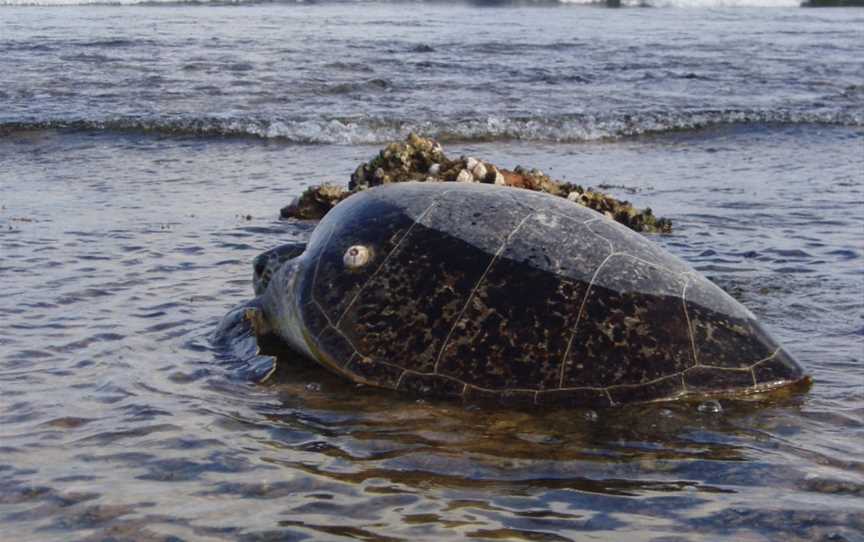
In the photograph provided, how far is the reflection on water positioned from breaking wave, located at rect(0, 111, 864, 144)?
5.12 metres

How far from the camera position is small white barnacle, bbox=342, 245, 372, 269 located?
420 cm

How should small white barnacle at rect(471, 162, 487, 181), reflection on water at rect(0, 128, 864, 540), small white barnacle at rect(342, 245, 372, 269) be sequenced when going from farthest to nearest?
small white barnacle at rect(471, 162, 487, 181), small white barnacle at rect(342, 245, 372, 269), reflection on water at rect(0, 128, 864, 540)

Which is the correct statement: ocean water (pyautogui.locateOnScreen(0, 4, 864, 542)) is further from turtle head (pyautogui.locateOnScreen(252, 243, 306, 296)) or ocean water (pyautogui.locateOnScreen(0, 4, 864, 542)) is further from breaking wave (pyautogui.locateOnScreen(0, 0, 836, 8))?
breaking wave (pyautogui.locateOnScreen(0, 0, 836, 8))

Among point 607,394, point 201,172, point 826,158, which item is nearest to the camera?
point 607,394

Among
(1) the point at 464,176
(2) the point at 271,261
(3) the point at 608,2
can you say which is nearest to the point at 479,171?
(1) the point at 464,176

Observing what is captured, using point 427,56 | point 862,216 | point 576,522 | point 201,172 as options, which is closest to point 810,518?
point 576,522

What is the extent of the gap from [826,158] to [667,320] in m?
7.21

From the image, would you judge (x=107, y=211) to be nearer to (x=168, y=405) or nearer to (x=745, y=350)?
(x=168, y=405)

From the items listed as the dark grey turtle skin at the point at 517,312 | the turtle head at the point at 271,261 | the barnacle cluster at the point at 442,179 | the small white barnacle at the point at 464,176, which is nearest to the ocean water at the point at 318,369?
the dark grey turtle skin at the point at 517,312

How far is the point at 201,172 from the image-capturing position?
9336 millimetres

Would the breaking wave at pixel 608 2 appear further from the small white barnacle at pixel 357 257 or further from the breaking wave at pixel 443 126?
the small white barnacle at pixel 357 257

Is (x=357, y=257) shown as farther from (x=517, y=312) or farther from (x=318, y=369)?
A: (x=517, y=312)

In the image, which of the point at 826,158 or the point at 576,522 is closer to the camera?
the point at 576,522

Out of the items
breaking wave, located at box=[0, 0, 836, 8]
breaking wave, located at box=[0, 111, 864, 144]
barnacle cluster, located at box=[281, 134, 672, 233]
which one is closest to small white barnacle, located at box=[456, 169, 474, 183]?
barnacle cluster, located at box=[281, 134, 672, 233]
